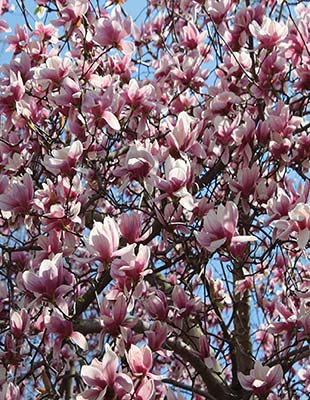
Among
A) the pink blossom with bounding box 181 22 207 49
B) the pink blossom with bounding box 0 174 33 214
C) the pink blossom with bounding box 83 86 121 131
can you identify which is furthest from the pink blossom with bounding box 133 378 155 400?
the pink blossom with bounding box 181 22 207 49

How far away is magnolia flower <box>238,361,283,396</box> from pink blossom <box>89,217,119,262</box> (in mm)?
422

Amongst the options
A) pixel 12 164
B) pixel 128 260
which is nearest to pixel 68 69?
pixel 12 164

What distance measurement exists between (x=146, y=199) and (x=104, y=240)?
35cm

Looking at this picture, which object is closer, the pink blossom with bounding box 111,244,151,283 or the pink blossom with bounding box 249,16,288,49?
the pink blossom with bounding box 111,244,151,283

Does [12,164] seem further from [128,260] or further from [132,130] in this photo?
[128,260]

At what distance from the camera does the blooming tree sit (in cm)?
141

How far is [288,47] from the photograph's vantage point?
1.95 meters

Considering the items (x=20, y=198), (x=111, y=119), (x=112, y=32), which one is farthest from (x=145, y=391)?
(x=112, y=32)

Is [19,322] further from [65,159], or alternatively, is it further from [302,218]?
[302,218]

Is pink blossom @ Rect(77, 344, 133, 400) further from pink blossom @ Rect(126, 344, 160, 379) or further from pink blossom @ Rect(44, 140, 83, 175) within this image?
pink blossom @ Rect(44, 140, 83, 175)

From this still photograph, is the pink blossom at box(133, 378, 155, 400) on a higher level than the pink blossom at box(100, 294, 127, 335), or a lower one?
lower

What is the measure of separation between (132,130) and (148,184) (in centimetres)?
60

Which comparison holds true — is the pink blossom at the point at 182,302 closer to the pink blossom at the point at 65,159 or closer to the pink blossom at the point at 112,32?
the pink blossom at the point at 65,159

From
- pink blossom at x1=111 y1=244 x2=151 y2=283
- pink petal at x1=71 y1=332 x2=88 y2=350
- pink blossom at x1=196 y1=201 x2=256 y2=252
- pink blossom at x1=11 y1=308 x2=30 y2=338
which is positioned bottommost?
pink petal at x1=71 y1=332 x2=88 y2=350
